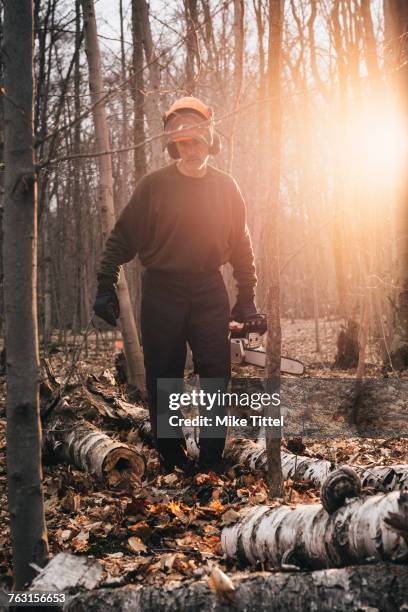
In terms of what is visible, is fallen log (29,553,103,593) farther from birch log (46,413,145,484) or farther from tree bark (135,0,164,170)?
tree bark (135,0,164,170)

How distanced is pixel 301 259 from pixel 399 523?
33650 millimetres

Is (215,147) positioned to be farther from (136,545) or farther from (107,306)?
(136,545)

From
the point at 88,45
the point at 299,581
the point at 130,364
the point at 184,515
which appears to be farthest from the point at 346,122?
the point at 299,581

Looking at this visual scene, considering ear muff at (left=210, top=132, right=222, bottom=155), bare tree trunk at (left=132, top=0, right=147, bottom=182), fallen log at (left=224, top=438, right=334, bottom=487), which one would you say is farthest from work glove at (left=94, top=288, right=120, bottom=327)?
bare tree trunk at (left=132, top=0, right=147, bottom=182)

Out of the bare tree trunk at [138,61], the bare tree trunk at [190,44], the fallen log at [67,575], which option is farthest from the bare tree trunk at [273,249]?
the bare tree trunk at [138,61]

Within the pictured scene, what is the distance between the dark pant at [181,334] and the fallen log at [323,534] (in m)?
1.21

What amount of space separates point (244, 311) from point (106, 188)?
10.8 ft

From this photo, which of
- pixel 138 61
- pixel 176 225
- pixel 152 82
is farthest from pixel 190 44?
pixel 176 225

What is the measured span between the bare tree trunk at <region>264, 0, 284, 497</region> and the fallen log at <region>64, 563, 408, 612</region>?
3.34 feet

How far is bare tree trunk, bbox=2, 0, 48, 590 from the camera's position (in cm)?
177

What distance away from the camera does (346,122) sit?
10.0 m

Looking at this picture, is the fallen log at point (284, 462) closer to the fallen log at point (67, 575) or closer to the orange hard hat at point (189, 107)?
the fallen log at point (67, 575)

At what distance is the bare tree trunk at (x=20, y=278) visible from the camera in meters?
1.77

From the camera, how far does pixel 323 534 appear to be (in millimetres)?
1801
